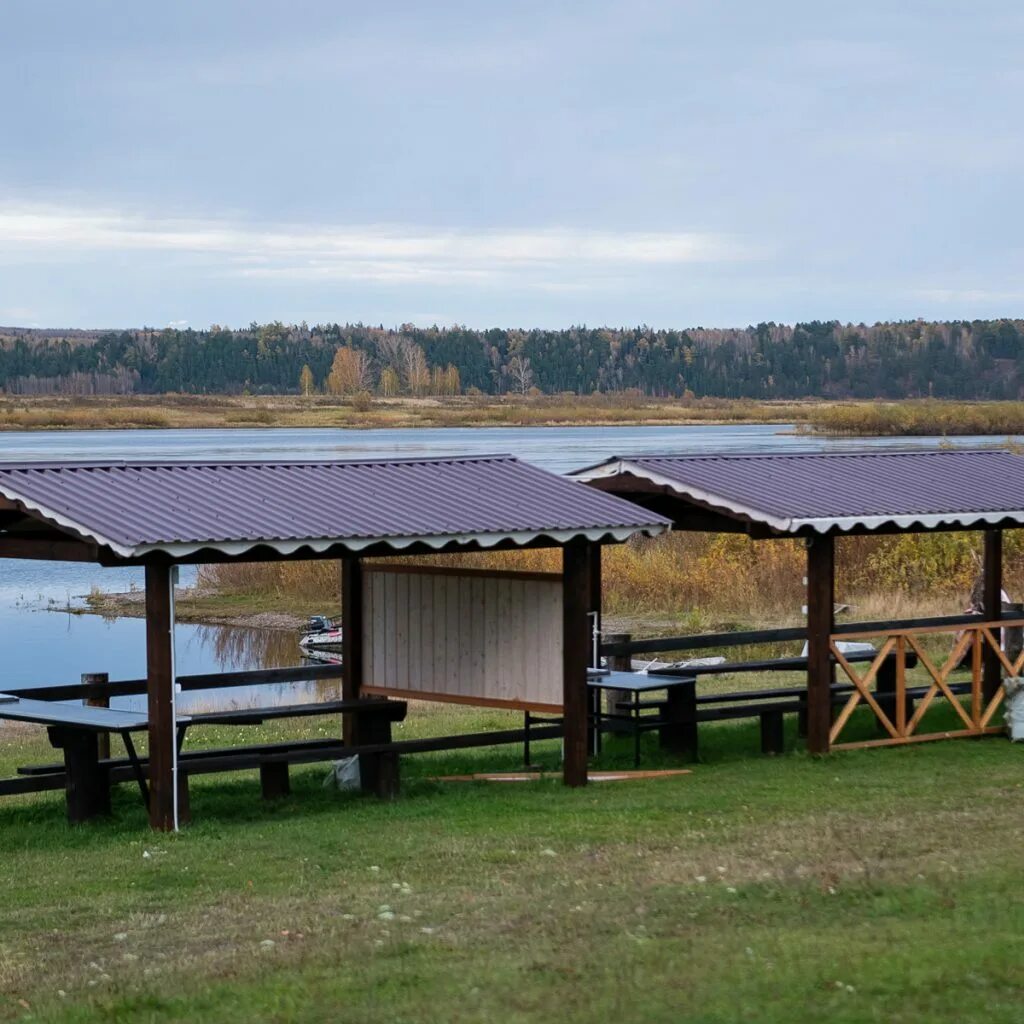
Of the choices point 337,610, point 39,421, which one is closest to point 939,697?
point 337,610

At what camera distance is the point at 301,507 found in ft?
35.8

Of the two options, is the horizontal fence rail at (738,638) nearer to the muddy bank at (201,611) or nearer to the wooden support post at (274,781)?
the wooden support post at (274,781)

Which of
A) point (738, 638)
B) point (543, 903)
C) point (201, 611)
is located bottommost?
point (201, 611)

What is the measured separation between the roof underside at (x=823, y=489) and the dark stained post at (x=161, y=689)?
4.19 m

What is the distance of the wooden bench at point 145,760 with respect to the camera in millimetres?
10656

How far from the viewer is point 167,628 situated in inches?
401

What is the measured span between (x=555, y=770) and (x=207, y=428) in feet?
320

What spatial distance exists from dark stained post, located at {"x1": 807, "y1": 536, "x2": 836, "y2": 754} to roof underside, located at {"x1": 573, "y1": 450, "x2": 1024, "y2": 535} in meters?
0.34

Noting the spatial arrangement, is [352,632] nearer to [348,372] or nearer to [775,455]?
[775,455]

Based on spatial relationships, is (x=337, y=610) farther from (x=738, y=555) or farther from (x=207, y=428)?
(x=207, y=428)

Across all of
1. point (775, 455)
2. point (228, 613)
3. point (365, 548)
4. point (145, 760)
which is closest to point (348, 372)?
point (228, 613)

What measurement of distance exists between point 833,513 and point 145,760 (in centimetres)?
510

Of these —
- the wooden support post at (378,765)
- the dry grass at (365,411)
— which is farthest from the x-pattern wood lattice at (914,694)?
the dry grass at (365,411)

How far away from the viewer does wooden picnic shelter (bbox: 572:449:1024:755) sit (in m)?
12.5
